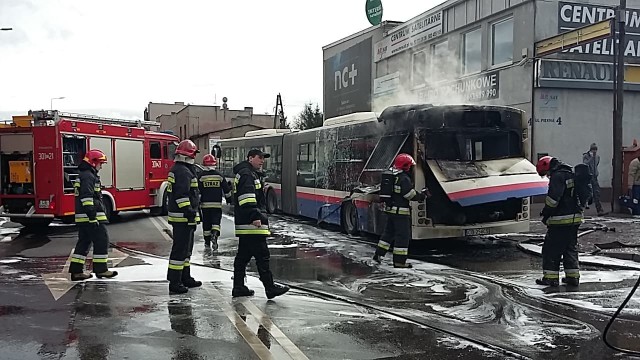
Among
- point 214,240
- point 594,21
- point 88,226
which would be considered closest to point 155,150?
point 214,240

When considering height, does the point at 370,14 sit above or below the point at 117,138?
above

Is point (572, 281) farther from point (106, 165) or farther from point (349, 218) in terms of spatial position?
point (106, 165)

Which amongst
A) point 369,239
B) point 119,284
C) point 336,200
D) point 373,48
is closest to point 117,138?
point 336,200

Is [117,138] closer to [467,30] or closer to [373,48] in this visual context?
[467,30]

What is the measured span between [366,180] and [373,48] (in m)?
19.8

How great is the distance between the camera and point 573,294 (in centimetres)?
801

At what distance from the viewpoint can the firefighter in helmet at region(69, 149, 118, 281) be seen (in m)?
9.09

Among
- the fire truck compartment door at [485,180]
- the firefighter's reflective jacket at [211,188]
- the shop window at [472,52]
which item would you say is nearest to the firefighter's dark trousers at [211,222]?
the firefighter's reflective jacket at [211,188]

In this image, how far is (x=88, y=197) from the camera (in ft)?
29.8

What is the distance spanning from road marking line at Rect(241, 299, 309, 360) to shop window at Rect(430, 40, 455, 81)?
1852 cm

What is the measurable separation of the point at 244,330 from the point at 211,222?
6.63 metres

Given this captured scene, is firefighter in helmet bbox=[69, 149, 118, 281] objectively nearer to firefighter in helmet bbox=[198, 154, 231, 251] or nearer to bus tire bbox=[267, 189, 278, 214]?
firefighter in helmet bbox=[198, 154, 231, 251]

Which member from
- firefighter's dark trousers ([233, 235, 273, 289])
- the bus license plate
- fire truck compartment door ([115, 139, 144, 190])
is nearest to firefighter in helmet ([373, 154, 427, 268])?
the bus license plate

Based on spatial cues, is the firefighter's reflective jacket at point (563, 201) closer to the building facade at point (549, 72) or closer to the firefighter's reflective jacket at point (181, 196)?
the firefighter's reflective jacket at point (181, 196)
